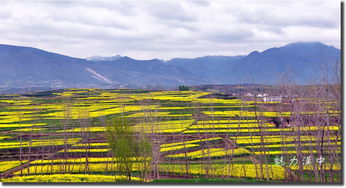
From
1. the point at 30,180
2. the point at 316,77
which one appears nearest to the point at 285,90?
the point at 316,77

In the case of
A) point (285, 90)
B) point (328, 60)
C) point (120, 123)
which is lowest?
point (120, 123)

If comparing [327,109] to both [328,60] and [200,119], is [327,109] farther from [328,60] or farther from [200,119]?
[200,119]

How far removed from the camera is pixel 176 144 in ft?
75.6

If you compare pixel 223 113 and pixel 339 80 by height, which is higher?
pixel 339 80

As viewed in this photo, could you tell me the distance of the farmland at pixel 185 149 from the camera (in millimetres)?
12609

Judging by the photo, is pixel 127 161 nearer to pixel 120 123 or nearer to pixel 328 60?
pixel 120 123

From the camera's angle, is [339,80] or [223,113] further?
[223,113]

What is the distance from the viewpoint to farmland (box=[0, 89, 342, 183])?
12.6 metres

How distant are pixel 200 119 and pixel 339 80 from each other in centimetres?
1864

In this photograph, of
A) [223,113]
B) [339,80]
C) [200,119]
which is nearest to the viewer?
[339,80]

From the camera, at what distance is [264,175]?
1656cm

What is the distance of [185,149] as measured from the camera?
1948 centimetres

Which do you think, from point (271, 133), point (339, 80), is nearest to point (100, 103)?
point (271, 133)

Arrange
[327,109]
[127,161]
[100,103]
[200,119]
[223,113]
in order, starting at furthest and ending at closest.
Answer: [100,103] → [223,113] → [200,119] → [127,161] → [327,109]
